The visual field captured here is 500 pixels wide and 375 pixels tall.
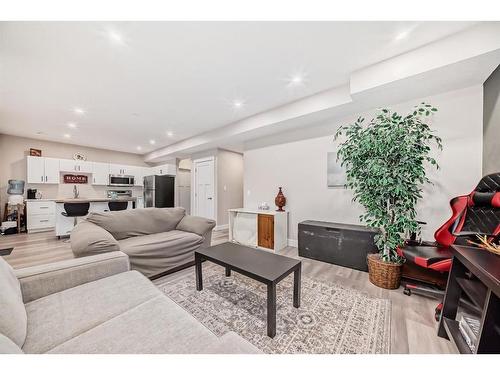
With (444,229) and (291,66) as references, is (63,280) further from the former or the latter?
(444,229)

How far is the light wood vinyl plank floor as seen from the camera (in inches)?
53.1

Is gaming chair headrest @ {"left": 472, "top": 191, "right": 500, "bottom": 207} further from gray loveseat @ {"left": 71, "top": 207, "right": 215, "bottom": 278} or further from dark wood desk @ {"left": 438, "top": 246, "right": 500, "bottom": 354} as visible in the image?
gray loveseat @ {"left": 71, "top": 207, "right": 215, "bottom": 278}

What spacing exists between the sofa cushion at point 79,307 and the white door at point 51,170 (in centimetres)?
591

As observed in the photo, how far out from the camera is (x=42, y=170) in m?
5.12

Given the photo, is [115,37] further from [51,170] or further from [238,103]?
[51,170]

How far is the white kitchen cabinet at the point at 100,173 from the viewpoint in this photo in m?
5.96

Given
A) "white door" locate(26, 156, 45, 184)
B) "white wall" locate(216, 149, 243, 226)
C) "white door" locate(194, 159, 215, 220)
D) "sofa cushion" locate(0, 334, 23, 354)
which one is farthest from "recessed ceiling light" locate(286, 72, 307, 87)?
"white door" locate(26, 156, 45, 184)

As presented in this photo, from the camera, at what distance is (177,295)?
1918mm

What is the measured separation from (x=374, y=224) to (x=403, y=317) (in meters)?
0.91

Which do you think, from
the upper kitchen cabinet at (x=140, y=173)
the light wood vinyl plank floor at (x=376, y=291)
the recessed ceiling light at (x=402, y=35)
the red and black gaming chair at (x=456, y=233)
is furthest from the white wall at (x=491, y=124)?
the upper kitchen cabinet at (x=140, y=173)

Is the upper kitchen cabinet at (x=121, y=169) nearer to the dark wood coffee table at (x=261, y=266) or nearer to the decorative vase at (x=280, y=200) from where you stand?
the decorative vase at (x=280, y=200)

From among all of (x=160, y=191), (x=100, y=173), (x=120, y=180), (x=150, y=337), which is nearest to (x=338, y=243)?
(x=150, y=337)

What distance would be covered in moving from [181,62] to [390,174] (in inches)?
103
